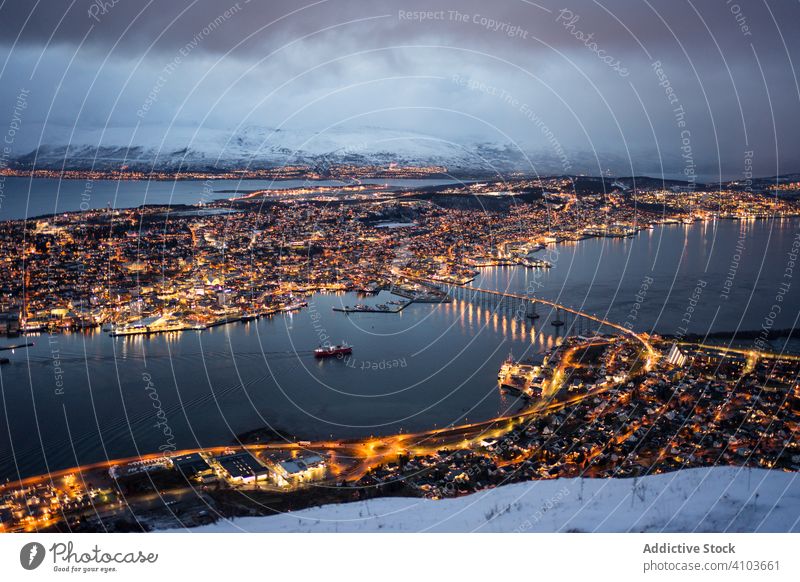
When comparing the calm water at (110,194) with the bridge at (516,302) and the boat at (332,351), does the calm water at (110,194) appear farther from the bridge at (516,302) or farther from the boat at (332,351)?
the boat at (332,351)

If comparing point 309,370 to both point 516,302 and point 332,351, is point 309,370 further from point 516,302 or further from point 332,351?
point 516,302

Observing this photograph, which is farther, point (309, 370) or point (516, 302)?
point (516, 302)

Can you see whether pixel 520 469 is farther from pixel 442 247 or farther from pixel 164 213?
pixel 164 213

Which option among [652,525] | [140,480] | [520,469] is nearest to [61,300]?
[140,480]

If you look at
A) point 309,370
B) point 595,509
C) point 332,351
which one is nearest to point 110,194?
point 332,351

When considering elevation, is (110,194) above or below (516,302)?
above

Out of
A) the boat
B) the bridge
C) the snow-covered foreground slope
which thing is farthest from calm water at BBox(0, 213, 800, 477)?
the snow-covered foreground slope
